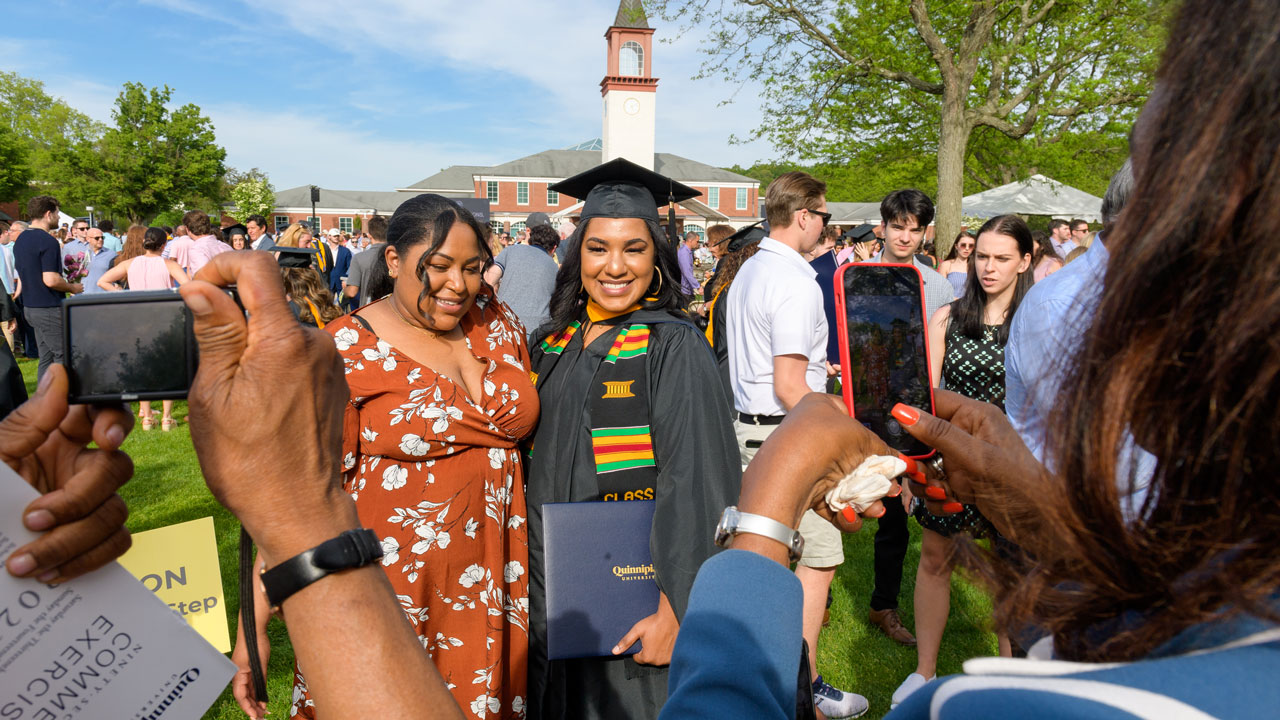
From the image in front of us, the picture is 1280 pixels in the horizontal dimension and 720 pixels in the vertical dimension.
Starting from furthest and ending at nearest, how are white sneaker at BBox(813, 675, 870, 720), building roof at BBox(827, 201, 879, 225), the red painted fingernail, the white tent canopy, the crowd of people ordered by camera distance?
building roof at BBox(827, 201, 879, 225)
the white tent canopy
white sneaker at BBox(813, 675, 870, 720)
the red painted fingernail
the crowd of people

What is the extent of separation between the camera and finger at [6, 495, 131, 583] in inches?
33.8

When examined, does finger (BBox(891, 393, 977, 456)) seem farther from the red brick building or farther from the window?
the window

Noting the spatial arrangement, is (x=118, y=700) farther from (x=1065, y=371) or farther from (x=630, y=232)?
(x=630, y=232)

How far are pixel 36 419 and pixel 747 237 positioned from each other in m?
5.98

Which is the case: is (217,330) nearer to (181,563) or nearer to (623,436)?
(181,563)

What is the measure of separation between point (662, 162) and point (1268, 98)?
7608 cm

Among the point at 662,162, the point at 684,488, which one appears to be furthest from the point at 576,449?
the point at 662,162

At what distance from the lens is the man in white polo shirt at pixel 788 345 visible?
12.4ft

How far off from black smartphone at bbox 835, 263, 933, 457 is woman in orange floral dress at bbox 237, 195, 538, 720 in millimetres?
1162

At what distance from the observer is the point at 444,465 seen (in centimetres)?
242

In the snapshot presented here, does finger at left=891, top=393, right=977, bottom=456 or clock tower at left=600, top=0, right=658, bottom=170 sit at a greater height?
clock tower at left=600, top=0, right=658, bottom=170

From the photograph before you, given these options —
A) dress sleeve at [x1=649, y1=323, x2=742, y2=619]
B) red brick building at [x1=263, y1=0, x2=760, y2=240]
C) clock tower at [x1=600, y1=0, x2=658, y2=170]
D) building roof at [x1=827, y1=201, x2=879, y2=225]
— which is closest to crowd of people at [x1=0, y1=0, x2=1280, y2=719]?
dress sleeve at [x1=649, y1=323, x2=742, y2=619]

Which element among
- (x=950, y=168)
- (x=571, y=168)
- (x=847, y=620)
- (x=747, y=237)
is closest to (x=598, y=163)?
(x=571, y=168)

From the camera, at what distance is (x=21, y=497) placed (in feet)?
2.90
